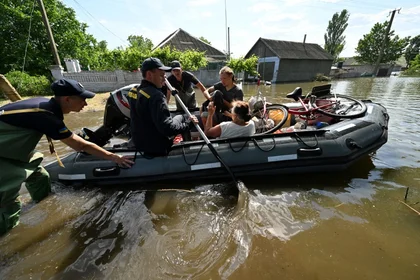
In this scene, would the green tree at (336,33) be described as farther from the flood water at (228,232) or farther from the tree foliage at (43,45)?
the flood water at (228,232)

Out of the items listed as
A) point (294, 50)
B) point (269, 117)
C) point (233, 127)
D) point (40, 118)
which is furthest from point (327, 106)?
point (294, 50)

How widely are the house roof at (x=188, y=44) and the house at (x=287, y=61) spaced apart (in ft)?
17.7

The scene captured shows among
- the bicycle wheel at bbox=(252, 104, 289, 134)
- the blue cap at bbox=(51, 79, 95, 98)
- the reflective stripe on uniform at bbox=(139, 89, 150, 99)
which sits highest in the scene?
the blue cap at bbox=(51, 79, 95, 98)

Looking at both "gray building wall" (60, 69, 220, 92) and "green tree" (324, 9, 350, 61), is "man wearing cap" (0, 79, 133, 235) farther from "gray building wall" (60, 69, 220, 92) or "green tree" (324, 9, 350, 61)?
"green tree" (324, 9, 350, 61)

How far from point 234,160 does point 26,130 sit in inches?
93.8

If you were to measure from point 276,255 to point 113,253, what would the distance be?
1.57 meters

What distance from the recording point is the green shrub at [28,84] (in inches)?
444

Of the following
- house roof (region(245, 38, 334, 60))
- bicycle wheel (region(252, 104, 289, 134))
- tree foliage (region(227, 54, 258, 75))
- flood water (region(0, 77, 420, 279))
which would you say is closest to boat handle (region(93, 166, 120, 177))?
flood water (region(0, 77, 420, 279))

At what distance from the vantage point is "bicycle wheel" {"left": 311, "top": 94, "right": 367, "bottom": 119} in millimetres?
3844

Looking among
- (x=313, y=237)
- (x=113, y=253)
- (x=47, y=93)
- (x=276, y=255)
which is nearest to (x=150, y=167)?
(x=113, y=253)

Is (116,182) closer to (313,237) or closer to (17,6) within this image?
(313,237)

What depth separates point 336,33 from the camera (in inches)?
1897

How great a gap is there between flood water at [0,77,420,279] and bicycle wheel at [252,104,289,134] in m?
0.90

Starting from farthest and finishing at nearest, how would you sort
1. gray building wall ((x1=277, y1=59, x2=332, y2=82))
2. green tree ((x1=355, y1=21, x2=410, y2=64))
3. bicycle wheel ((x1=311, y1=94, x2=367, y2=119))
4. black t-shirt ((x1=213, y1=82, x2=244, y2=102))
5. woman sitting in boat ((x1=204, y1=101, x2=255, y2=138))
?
green tree ((x1=355, y1=21, x2=410, y2=64)) < gray building wall ((x1=277, y1=59, x2=332, y2=82)) < black t-shirt ((x1=213, y1=82, x2=244, y2=102)) < bicycle wheel ((x1=311, y1=94, x2=367, y2=119)) < woman sitting in boat ((x1=204, y1=101, x2=255, y2=138))
